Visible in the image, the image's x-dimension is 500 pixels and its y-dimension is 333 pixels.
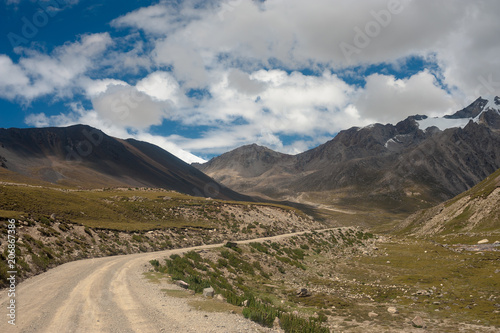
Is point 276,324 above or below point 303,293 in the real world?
above

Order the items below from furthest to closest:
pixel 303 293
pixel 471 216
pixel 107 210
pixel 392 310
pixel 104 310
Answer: pixel 471 216
pixel 107 210
pixel 303 293
pixel 392 310
pixel 104 310

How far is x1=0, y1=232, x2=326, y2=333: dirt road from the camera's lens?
41.1 feet

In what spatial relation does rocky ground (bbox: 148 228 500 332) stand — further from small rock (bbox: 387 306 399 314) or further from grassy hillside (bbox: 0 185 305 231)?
grassy hillside (bbox: 0 185 305 231)

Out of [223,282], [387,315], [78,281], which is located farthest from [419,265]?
[78,281]

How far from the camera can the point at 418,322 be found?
18.7 m

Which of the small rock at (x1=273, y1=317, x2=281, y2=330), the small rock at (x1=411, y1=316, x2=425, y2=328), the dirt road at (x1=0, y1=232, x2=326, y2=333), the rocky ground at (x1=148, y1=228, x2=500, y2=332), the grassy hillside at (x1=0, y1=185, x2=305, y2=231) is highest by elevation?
the grassy hillside at (x1=0, y1=185, x2=305, y2=231)

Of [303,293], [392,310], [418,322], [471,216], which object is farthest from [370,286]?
[471,216]

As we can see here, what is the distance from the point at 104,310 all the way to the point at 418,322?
1927cm

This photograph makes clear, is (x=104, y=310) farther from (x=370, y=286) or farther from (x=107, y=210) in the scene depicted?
(x=107, y=210)

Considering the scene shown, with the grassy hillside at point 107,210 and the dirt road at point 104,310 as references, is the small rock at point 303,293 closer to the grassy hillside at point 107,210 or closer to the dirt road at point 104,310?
the dirt road at point 104,310

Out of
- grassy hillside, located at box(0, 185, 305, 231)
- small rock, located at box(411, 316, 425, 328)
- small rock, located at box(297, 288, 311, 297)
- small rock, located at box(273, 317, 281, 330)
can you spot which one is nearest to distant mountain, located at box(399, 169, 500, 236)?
grassy hillside, located at box(0, 185, 305, 231)

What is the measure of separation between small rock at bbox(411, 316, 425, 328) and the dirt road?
12.0 metres

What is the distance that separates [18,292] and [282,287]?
72.7 ft

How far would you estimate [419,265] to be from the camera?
1684 inches
